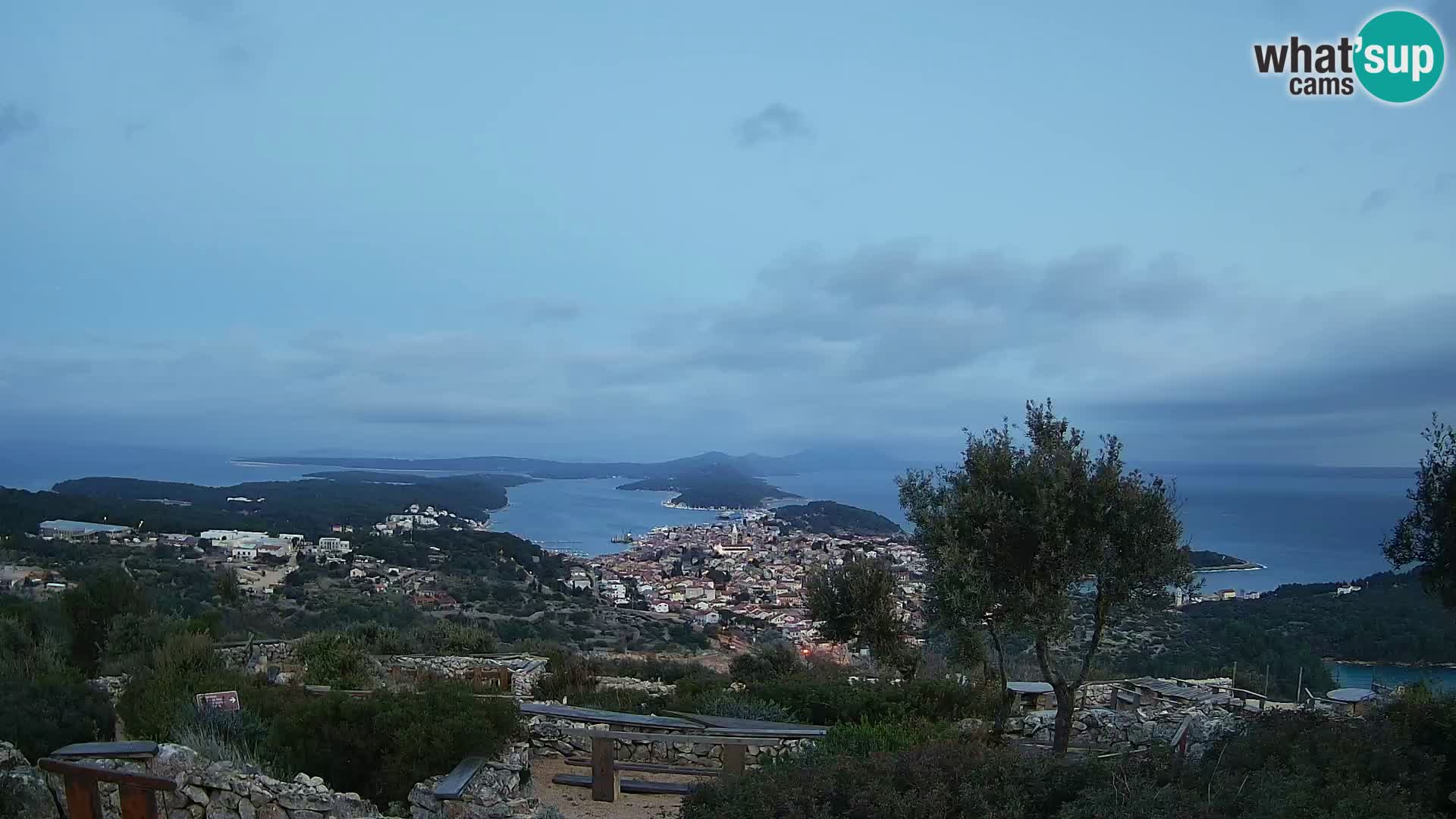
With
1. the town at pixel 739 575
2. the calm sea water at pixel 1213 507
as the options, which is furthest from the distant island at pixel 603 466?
the town at pixel 739 575

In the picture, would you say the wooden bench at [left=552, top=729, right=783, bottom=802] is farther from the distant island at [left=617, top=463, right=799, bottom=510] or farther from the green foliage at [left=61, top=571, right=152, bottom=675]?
the distant island at [left=617, top=463, right=799, bottom=510]

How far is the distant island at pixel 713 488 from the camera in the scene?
3351 inches

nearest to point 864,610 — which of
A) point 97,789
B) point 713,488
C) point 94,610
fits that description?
point 97,789

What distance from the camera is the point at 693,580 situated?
116 ft

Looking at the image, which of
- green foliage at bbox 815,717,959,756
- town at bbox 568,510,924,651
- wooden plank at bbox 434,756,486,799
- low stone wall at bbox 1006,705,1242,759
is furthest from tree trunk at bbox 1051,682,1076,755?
wooden plank at bbox 434,756,486,799

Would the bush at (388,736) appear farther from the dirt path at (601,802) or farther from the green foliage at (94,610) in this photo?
the green foliage at (94,610)

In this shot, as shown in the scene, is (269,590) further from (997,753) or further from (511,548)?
(997,753)

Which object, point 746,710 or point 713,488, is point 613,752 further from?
point 713,488

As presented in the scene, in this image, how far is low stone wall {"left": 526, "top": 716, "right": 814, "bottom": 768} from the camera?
847cm

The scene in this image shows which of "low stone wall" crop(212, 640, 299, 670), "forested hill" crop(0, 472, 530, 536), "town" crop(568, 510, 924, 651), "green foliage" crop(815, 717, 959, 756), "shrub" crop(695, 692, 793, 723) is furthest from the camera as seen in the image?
"forested hill" crop(0, 472, 530, 536)

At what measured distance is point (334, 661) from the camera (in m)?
12.2

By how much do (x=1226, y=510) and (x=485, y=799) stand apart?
40.3m

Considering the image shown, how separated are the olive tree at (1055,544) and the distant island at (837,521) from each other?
113 ft

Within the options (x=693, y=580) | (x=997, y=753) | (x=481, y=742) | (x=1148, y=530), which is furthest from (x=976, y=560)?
(x=693, y=580)
